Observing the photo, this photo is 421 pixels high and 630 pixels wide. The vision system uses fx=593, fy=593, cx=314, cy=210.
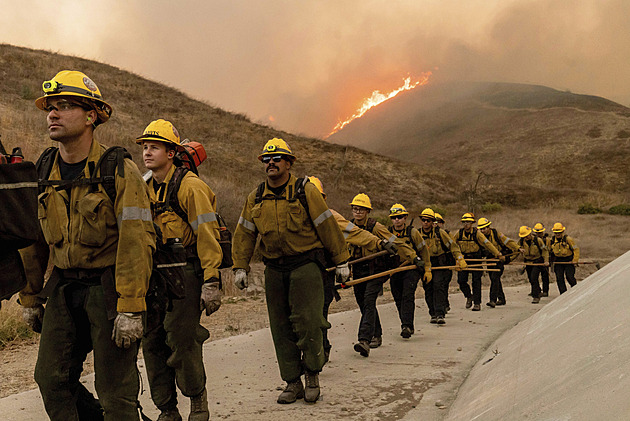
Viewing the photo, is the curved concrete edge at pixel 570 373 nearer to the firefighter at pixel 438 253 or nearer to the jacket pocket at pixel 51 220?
the jacket pocket at pixel 51 220

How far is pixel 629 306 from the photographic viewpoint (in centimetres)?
328

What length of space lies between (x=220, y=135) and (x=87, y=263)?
4468cm

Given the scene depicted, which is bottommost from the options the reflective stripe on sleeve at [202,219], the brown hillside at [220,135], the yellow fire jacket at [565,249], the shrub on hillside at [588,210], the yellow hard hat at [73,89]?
the yellow fire jacket at [565,249]

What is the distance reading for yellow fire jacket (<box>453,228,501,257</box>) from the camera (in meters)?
14.1

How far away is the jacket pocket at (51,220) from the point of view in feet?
10.6

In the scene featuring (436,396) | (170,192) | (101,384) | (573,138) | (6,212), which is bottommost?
(436,396)

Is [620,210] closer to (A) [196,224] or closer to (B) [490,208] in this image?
(B) [490,208]

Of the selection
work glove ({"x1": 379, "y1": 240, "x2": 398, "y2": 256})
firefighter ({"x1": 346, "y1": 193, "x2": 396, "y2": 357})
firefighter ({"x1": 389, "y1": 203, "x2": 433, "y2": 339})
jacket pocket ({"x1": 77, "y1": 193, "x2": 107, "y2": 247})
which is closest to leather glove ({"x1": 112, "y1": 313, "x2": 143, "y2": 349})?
jacket pocket ({"x1": 77, "y1": 193, "x2": 107, "y2": 247})

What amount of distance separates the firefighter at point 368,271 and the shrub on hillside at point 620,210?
36869mm

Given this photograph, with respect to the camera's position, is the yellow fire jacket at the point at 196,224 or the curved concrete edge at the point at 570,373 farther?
the yellow fire jacket at the point at 196,224

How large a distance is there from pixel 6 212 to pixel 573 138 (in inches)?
3463

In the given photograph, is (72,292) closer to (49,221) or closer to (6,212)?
(49,221)

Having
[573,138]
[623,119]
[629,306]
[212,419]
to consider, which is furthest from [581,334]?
[623,119]

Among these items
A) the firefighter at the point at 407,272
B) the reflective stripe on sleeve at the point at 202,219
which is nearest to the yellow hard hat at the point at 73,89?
the reflective stripe on sleeve at the point at 202,219
